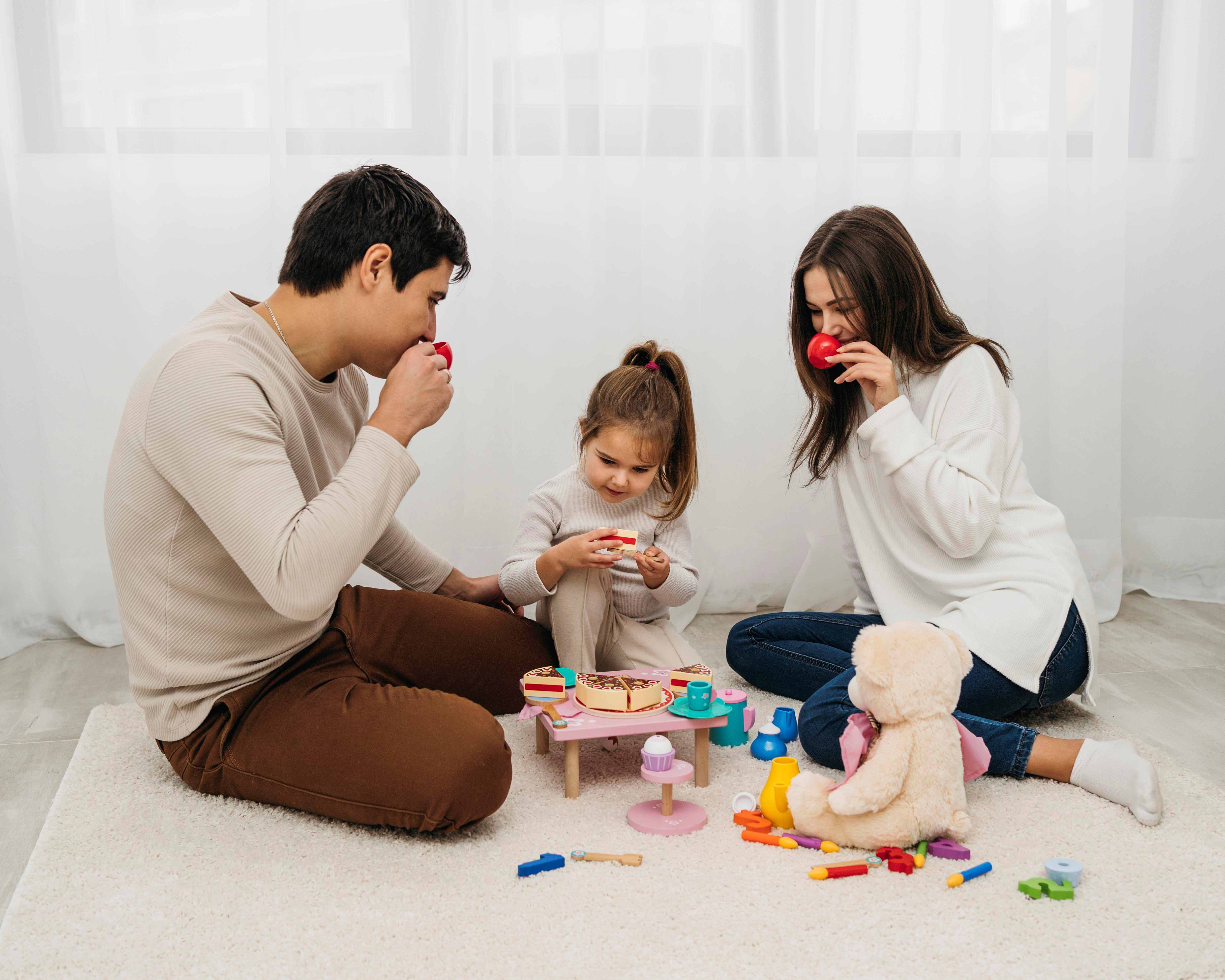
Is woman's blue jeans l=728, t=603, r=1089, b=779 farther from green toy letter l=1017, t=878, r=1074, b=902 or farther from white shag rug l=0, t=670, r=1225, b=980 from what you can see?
green toy letter l=1017, t=878, r=1074, b=902

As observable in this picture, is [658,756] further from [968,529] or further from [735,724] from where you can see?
[968,529]

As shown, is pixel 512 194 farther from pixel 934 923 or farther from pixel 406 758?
pixel 934 923

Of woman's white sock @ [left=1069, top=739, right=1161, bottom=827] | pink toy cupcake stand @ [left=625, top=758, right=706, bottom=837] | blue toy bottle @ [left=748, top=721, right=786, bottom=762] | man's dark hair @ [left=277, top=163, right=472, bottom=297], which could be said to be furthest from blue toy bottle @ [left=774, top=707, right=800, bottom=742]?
man's dark hair @ [left=277, top=163, right=472, bottom=297]

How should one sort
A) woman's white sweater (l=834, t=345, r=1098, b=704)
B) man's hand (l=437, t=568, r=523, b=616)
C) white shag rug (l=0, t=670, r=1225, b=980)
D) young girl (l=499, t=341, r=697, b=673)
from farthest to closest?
man's hand (l=437, t=568, r=523, b=616), young girl (l=499, t=341, r=697, b=673), woman's white sweater (l=834, t=345, r=1098, b=704), white shag rug (l=0, t=670, r=1225, b=980)

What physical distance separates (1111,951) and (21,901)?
3.64 feet

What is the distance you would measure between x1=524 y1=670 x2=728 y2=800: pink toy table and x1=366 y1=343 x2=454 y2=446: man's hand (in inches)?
16.5

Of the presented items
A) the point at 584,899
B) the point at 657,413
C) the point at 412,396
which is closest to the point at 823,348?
the point at 657,413

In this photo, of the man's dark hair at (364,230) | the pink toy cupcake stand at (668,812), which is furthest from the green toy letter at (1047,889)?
the man's dark hair at (364,230)

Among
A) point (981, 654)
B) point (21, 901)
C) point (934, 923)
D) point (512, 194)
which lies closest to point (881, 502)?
point (981, 654)

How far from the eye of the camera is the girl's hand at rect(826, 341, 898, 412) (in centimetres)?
147

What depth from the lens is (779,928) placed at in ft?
3.29

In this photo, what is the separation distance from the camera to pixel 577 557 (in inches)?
57.4

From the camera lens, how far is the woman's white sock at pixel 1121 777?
1.21 meters

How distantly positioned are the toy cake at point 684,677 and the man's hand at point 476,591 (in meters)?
0.36
